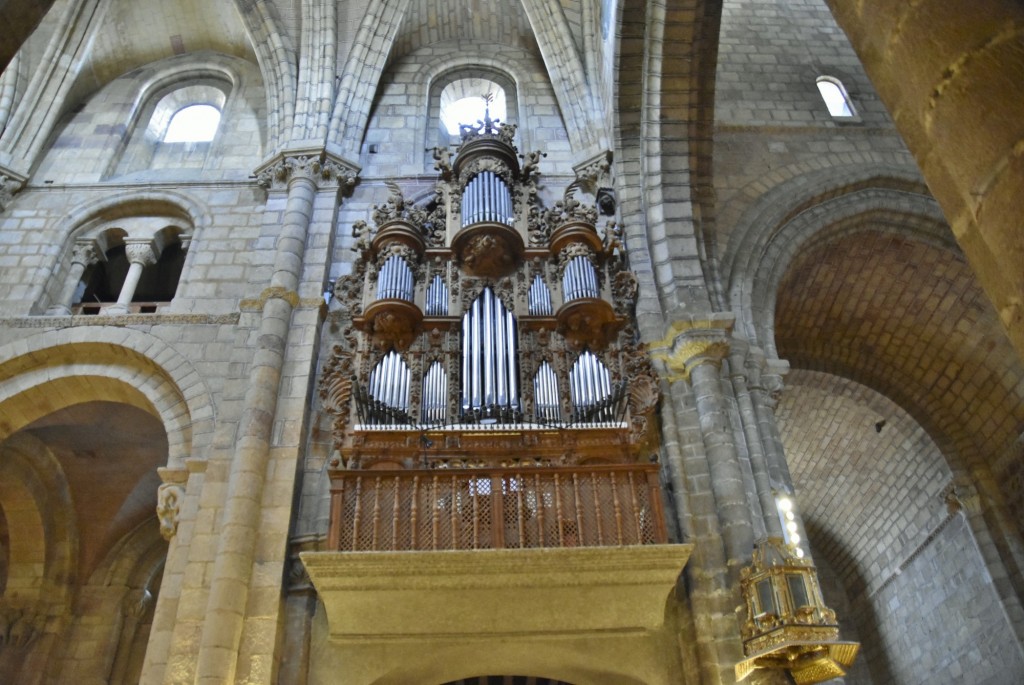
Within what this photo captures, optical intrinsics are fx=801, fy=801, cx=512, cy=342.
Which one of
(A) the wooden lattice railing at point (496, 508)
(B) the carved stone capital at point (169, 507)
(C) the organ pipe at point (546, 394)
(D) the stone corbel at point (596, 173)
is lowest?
(A) the wooden lattice railing at point (496, 508)

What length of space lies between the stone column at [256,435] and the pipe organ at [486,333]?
668mm

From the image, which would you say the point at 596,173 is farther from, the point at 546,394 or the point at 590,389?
the point at 546,394

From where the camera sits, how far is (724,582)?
7680mm

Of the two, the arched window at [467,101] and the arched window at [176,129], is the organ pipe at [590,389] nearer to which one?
the arched window at [467,101]

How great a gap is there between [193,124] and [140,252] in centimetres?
328

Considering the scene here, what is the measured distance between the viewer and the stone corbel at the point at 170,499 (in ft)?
27.8

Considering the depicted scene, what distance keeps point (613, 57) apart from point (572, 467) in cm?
A: 617

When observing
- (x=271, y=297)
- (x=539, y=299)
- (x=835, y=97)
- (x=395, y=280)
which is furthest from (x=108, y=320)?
(x=835, y=97)

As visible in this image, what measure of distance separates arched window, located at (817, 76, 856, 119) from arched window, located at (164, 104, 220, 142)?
10267 millimetres

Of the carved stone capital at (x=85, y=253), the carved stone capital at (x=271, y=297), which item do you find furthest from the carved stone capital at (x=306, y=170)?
the carved stone capital at (x=85, y=253)

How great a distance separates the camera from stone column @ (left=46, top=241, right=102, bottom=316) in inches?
418

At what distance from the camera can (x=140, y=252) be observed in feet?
37.2

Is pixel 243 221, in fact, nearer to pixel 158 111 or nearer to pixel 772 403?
pixel 158 111

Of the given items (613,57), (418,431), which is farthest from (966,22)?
(613,57)
